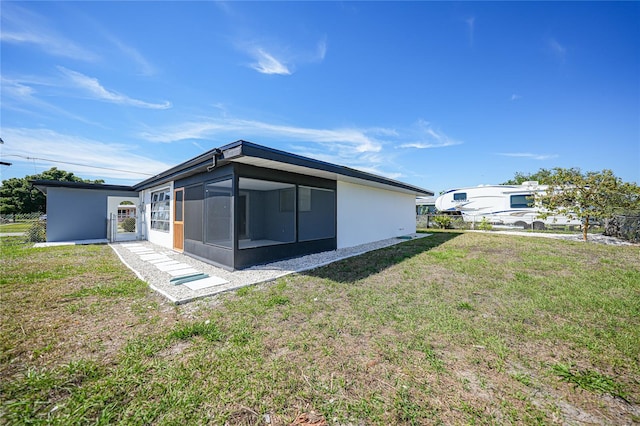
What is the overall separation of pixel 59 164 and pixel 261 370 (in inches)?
1350

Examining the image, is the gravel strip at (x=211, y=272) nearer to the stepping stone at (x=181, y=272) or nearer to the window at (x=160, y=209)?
the stepping stone at (x=181, y=272)

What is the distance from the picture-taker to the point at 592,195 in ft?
31.3

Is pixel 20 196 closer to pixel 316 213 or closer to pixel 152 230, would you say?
pixel 152 230

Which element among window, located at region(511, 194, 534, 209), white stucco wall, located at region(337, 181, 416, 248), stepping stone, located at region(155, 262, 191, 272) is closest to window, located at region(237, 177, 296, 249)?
white stucco wall, located at region(337, 181, 416, 248)

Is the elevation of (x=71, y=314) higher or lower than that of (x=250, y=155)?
lower

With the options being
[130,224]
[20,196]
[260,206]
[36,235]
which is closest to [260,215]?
[260,206]

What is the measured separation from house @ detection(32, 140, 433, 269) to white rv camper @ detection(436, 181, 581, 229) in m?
6.37

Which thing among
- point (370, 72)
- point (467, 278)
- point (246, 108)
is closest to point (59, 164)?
point (246, 108)

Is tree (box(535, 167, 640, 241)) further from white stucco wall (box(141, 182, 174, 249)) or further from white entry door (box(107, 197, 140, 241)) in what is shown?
white entry door (box(107, 197, 140, 241))

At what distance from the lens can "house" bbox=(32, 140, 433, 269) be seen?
5.51 m

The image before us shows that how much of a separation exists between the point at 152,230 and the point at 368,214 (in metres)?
9.07

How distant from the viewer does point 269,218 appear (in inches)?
372

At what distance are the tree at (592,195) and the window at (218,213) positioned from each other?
43.0 feet

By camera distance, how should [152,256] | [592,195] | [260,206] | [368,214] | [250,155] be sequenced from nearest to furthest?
1. [250,155]
2. [152,256]
3. [592,195]
4. [260,206]
5. [368,214]
